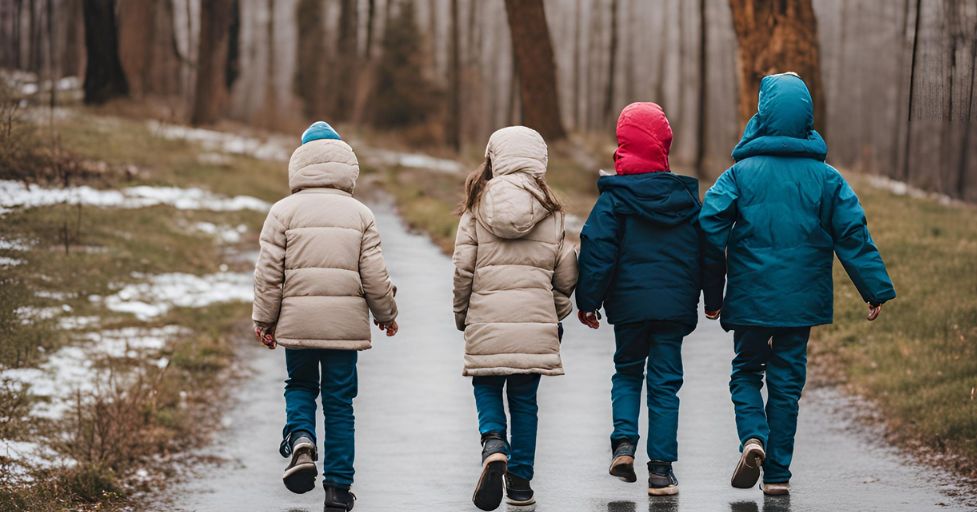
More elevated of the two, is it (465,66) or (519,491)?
(519,491)

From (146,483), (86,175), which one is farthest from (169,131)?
(146,483)

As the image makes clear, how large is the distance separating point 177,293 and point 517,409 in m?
9.01

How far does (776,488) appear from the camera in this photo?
7.09 metres

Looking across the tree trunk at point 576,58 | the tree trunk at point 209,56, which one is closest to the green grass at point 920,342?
the tree trunk at point 209,56

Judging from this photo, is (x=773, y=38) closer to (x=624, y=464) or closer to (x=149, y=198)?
(x=624, y=464)

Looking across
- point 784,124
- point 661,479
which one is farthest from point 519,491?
point 784,124

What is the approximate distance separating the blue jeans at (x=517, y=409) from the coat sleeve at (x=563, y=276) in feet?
1.35

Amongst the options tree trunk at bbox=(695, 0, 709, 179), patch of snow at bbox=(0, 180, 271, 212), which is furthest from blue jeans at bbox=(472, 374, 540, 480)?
tree trunk at bbox=(695, 0, 709, 179)

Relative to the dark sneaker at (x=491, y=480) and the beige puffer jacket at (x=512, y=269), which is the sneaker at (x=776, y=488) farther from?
the dark sneaker at (x=491, y=480)

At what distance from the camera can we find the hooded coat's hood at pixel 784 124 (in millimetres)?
6883

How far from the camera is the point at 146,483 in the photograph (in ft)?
27.7

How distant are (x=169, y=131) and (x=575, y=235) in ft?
47.8

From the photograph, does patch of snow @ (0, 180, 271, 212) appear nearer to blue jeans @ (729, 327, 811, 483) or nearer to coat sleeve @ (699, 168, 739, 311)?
coat sleeve @ (699, 168, 739, 311)

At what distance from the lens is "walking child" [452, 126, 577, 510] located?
6812 millimetres
